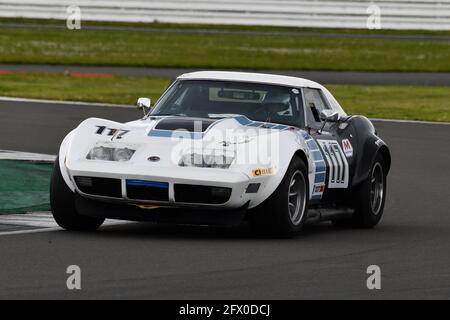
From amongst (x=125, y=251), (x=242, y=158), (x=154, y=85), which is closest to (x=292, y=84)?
(x=242, y=158)

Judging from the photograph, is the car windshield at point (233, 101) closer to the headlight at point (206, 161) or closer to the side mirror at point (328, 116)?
the side mirror at point (328, 116)

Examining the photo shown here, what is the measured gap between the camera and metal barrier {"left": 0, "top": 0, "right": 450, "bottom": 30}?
52281mm

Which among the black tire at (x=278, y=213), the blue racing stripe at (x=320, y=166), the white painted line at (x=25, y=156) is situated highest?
the white painted line at (x=25, y=156)

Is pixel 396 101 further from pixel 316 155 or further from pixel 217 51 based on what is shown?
pixel 316 155

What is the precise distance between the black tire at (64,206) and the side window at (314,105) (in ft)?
7.07

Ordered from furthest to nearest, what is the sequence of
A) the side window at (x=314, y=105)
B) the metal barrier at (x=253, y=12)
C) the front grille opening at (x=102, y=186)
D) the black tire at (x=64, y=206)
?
the metal barrier at (x=253, y=12)
the side window at (x=314, y=105)
the black tire at (x=64, y=206)
the front grille opening at (x=102, y=186)

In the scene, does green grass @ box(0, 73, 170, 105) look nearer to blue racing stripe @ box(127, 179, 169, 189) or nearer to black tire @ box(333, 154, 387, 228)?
black tire @ box(333, 154, 387, 228)

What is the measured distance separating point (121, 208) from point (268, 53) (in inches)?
1242

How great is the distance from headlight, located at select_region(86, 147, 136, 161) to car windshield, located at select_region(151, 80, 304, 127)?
3.89ft

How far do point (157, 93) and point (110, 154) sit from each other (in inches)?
720

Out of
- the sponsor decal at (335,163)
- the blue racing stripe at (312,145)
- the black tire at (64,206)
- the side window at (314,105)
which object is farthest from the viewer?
the side window at (314,105)

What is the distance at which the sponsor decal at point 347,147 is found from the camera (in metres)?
11.5

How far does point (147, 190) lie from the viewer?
389 inches

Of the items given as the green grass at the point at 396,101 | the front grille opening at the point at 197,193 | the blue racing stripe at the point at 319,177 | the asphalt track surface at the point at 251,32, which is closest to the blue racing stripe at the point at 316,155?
the blue racing stripe at the point at 319,177
